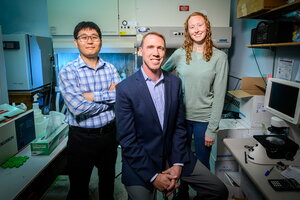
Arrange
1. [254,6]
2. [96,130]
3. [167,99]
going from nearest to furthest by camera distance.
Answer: [167,99] < [96,130] < [254,6]

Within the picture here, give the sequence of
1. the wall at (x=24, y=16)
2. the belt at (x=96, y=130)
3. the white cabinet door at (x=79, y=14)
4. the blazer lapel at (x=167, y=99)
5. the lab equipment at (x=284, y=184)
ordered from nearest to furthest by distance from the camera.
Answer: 1. the lab equipment at (x=284, y=184)
2. the blazer lapel at (x=167, y=99)
3. the belt at (x=96, y=130)
4. the white cabinet door at (x=79, y=14)
5. the wall at (x=24, y=16)

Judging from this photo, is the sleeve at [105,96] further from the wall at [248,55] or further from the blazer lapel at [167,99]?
Answer: the wall at [248,55]

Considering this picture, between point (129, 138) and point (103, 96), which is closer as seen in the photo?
point (129, 138)

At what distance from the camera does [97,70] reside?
5.11 feet

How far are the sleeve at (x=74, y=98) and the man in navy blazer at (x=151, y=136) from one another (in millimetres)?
181

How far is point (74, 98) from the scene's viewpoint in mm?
1428

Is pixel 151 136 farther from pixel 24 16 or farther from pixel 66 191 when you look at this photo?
pixel 24 16

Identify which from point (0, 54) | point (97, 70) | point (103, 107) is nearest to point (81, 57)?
point (97, 70)

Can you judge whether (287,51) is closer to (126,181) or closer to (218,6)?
(218,6)

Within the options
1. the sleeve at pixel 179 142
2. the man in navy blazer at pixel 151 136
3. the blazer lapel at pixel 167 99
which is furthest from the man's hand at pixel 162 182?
the blazer lapel at pixel 167 99

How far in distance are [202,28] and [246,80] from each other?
33.6 inches

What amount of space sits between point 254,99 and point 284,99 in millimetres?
490

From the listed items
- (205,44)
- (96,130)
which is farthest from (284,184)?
(96,130)

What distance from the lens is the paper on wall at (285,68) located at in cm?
192
